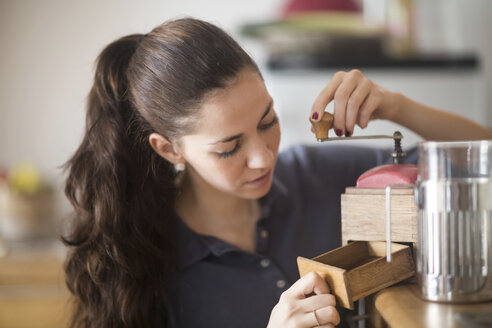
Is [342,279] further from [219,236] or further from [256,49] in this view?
[256,49]

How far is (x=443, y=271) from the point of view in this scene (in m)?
0.56

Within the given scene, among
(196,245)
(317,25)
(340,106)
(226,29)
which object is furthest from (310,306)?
(226,29)

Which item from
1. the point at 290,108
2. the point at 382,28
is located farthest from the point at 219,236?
the point at 382,28

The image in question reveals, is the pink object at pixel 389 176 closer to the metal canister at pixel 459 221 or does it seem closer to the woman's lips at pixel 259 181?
the metal canister at pixel 459 221

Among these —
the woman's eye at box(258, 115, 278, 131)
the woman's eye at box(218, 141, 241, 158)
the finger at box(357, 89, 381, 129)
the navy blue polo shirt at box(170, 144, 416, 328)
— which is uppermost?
the finger at box(357, 89, 381, 129)

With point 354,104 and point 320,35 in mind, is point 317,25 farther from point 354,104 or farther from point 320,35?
point 354,104

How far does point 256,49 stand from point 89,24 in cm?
71

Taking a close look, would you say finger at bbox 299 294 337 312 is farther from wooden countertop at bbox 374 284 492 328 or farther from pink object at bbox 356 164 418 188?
pink object at bbox 356 164 418 188

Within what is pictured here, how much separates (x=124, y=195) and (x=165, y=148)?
0.13 meters

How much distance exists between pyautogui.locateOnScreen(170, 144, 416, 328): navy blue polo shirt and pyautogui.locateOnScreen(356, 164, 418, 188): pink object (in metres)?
0.24

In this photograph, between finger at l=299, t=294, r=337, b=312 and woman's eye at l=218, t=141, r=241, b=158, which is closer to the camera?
finger at l=299, t=294, r=337, b=312

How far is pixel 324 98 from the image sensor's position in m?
0.82

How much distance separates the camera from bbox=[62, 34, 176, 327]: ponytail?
101 cm

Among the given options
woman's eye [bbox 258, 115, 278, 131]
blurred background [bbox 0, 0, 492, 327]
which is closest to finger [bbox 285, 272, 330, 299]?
woman's eye [bbox 258, 115, 278, 131]
